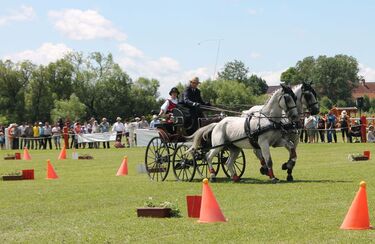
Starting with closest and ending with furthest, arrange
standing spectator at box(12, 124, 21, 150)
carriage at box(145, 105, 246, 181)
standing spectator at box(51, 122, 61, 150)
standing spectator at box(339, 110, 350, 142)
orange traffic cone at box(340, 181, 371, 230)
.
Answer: orange traffic cone at box(340, 181, 371, 230) < carriage at box(145, 105, 246, 181) < standing spectator at box(339, 110, 350, 142) < standing spectator at box(51, 122, 61, 150) < standing spectator at box(12, 124, 21, 150)

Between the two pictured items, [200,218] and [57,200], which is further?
[57,200]

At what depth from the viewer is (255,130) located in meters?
17.3

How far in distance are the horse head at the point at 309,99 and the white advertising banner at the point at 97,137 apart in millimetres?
28496

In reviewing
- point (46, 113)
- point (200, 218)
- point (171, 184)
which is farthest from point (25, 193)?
point (46, 113)

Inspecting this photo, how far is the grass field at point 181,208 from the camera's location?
9.59 meters

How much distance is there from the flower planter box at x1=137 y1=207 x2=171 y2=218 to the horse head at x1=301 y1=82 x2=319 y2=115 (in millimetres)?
7192

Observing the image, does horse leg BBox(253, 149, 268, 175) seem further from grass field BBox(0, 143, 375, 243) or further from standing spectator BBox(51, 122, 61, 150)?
standing spectator BBox(51, 122, 61, 150)

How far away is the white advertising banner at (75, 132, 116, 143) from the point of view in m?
45.2

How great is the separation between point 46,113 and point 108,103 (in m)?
12.1

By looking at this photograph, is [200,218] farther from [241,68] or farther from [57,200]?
[241,68]

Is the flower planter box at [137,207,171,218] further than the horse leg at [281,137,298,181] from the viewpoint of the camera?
No

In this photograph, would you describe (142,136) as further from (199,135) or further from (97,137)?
(199,135)

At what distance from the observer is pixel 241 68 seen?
6767 inches

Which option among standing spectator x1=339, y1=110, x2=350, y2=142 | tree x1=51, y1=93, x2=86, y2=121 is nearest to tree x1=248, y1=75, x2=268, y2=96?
tree x1=51, y1=93, x2=86, y2=121
